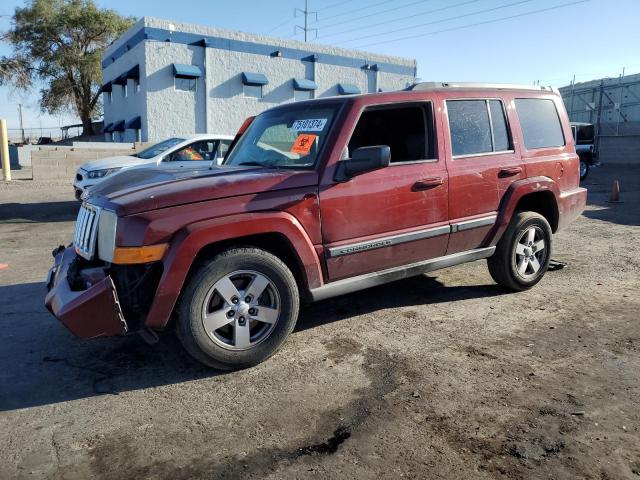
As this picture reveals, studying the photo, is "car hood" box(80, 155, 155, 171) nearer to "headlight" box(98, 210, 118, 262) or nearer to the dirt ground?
the dirt ground

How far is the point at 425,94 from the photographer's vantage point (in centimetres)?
443

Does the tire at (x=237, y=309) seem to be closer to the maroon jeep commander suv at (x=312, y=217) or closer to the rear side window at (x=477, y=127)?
the maroon jeep commander suv at (x=312, y=217)

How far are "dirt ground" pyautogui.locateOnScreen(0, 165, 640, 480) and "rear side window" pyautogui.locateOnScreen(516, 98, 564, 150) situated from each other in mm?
1588

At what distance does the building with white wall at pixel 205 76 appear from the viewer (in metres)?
24.1

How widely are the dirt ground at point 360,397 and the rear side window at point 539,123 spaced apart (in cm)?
159

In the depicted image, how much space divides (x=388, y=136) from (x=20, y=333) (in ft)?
11.7

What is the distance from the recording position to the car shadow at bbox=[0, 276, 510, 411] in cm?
335

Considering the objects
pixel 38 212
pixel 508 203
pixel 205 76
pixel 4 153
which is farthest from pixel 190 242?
pixel 205 76

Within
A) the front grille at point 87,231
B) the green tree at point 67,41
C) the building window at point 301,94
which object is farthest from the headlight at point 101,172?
the green tree at point 67,41

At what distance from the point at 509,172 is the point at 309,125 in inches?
80.2

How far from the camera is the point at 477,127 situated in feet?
15.5

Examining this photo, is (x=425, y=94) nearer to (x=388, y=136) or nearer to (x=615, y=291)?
(x=388, y=136)

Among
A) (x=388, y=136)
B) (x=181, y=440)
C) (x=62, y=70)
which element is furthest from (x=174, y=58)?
(x=181, y=440)

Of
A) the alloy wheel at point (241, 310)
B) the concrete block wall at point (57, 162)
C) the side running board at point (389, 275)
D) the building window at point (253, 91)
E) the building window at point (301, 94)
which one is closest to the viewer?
the alloy wheel at point (241, 310)
